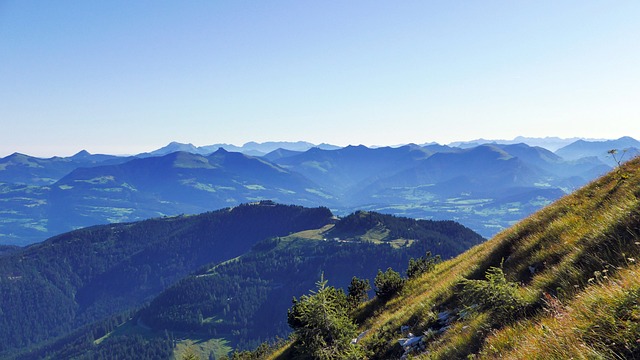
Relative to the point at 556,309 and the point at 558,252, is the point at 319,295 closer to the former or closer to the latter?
the point at 558,252

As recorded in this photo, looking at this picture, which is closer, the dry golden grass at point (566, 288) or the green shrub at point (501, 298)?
the dry golden grass at point (566, 288)

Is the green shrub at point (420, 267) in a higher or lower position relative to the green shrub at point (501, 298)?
lower

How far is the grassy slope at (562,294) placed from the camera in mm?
5258

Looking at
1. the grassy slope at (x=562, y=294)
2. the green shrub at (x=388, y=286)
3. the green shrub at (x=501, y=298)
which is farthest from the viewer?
the green shrub at (x=388, y=286)

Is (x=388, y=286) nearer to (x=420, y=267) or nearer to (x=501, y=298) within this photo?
(x=420, y=267)

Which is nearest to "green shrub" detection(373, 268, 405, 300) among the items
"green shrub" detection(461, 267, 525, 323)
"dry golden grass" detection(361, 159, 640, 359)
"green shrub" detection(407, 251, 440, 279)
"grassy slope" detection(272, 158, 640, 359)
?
"green shrub" detection(407, 251, 440, 279)

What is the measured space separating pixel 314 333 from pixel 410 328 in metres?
4.76

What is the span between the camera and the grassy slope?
526 cm

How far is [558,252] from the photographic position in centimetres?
1157

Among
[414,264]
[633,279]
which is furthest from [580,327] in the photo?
[414,264]

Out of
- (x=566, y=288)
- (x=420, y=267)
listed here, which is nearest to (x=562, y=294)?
(x=566, y=288)

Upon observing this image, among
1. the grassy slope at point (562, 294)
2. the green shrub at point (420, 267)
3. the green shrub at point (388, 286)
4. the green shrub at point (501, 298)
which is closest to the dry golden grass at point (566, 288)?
the grassy slope at point (562, 294)

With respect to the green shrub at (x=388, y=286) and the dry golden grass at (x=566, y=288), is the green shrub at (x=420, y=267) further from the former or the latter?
the dry golden grass at (x=566, y=288)

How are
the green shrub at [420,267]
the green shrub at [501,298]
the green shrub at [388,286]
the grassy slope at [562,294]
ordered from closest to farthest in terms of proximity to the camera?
the grassy slope at [562,294], the green shrub at [501,298], the green shrub at [388,286], the green shrub at [420,267]
